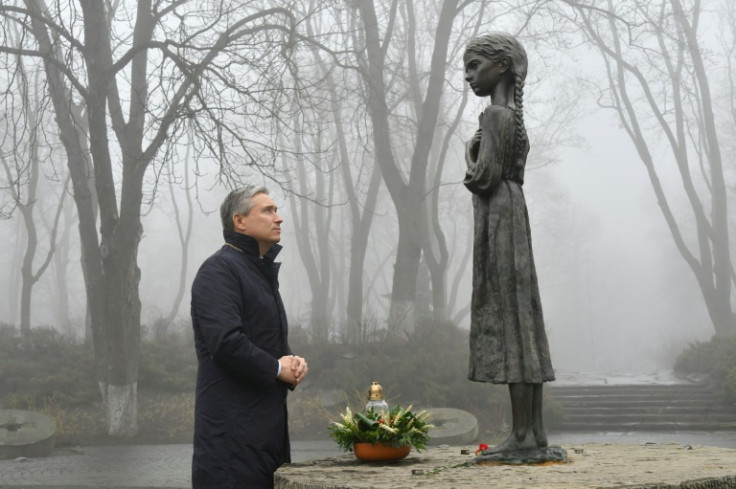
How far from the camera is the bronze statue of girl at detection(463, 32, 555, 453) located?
4875 mm

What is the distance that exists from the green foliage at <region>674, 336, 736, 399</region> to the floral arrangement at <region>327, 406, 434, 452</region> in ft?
47.4

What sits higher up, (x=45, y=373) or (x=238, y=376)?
(x=45, y=373)

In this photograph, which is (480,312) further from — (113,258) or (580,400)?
(580,400)

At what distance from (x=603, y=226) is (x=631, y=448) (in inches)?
2553

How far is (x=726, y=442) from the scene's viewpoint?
14055 mm

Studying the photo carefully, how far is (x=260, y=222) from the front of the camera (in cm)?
461

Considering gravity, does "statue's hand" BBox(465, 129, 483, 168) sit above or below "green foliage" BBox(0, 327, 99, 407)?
above

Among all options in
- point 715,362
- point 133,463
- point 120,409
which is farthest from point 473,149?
point 715,362

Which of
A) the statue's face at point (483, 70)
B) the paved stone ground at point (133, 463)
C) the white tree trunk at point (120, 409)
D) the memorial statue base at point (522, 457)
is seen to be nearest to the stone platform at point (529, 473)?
the memorial statue base at point (522, 457)

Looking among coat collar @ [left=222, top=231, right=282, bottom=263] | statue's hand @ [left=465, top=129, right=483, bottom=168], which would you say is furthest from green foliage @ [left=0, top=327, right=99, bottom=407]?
statue's hand @ [left=465, top=129, right=483, bottom=168]

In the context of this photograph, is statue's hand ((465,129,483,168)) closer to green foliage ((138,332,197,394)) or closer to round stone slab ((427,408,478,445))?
round stone slab ((427,408,478,445))

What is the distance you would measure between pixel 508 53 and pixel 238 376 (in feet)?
7.73

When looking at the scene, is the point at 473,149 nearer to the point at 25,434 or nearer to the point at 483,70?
the point at 483,70

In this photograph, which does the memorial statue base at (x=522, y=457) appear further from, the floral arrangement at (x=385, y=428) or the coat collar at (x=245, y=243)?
the coat collar at (x=245, y=243)
